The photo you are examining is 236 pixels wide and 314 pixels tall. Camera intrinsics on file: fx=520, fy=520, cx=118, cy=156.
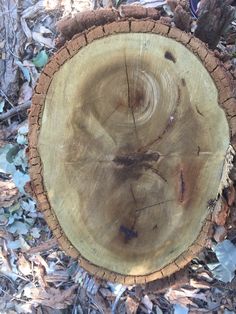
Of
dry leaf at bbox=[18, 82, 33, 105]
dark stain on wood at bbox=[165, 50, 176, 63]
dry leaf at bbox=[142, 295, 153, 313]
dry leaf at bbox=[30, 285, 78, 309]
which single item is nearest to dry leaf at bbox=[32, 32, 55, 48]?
dry leaf at bbox=[18, 82, 33, 105]

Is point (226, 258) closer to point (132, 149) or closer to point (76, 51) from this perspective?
point (132, 149)

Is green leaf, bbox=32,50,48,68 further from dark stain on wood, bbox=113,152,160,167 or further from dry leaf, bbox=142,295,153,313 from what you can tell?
dry leaf, bbox=142,295,153,313

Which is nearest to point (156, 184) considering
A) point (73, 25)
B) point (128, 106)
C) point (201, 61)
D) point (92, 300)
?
point (128, 106)

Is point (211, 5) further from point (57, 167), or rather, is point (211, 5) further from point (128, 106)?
point (57, 167)

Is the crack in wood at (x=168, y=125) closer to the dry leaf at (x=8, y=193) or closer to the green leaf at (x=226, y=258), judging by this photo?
the green leaf at (x=226, y=258)

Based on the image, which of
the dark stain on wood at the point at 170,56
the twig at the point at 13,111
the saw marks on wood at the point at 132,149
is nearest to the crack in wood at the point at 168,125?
the saw marks on wood at the point at 132,149
